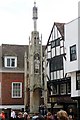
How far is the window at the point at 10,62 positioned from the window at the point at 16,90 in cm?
220

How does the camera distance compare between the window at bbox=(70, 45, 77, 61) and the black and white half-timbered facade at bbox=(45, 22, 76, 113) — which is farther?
the black and white half-timbered facade at bbox=(45, 22, 76, 113)

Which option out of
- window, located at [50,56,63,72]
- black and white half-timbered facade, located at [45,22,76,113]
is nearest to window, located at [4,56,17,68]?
black and white half-timbered facade, located at [45,22,76,113]

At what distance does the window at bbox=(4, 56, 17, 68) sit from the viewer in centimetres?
4399

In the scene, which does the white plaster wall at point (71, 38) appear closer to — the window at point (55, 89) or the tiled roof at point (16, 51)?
the window at point (55, 89)

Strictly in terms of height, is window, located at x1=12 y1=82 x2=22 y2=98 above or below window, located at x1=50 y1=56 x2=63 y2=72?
below

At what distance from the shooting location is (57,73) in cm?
3856

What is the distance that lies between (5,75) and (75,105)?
434 inches

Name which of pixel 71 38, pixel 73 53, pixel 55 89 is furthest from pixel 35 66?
pixel 71 38

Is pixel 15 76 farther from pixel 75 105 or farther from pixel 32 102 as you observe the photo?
pixel 75 105

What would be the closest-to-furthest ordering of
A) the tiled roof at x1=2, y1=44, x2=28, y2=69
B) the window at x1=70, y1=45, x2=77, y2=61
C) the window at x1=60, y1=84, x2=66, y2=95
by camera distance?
the window at x1=70, y1=45, x2=77, y2=61, the window at x1=60, y1=84, x2=66, y2=95, the tiled roof at x1=2, y1=44, x2=28, y2=69

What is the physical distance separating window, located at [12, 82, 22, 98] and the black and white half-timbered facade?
150 inches

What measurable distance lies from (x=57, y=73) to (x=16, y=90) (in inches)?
277

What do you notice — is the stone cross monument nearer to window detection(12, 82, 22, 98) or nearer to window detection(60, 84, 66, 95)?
window detection(60, 84, 66, 95)

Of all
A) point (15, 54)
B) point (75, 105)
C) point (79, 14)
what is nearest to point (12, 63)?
point (15, 54)
